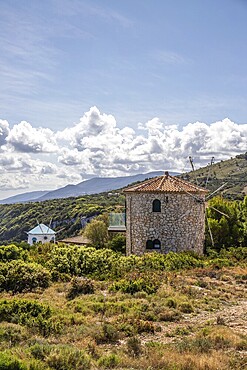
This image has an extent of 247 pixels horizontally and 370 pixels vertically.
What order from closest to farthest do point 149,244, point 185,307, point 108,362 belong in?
point 108,362 → point 185,307 → point 149,244

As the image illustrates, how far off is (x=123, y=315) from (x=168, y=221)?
15.4 metres

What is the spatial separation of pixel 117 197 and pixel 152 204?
8769 centimetres

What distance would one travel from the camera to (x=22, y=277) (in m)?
18.4

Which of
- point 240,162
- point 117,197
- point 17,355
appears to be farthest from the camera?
point 240,162

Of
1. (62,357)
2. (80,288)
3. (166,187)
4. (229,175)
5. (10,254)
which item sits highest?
(229,175)

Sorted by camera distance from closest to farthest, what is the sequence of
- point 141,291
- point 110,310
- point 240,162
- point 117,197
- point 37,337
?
point 37,337 < point 110,310 < point 141,291 < point 117,197 < point 240,162

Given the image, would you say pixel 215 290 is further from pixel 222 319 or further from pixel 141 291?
pixel 222 319

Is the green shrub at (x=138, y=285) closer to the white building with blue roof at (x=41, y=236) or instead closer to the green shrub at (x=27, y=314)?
the green shrub at (x=27, y=314)

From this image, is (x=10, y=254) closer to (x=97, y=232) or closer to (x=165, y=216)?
(x=165, y=216)

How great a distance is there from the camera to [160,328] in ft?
38.8

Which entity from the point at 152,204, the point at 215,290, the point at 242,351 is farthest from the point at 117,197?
the point at 242,351

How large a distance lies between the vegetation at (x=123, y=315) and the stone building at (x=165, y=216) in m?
4.06

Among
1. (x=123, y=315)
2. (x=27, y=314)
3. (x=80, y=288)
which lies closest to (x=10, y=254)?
(x=80, y=288)

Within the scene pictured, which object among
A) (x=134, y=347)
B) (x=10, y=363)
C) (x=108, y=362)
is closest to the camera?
(x=10, y=363)
